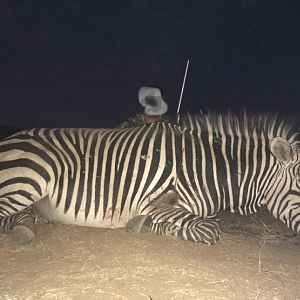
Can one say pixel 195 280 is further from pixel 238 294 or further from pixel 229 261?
pixel 229 261

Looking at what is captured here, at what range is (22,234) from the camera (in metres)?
3.34

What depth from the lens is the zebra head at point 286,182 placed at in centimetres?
366

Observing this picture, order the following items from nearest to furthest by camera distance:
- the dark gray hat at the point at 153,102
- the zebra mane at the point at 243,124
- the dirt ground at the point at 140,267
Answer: the dirt ground at the point at 140,267 → the zebra mane at the point at 243,124 → the dark gray hat at the point at 153,102

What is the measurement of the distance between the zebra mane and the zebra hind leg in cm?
181

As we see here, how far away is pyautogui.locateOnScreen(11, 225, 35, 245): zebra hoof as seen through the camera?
130 inches

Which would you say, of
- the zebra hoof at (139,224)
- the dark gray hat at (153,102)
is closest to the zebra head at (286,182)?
the zebra hoof at (139,224)

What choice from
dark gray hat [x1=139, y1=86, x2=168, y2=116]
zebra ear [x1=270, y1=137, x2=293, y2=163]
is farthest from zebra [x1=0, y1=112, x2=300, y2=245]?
dark gray hat [x1=139, y1=86, x2=168, y2=116]

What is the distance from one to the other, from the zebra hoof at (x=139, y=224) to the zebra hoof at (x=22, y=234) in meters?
0.88

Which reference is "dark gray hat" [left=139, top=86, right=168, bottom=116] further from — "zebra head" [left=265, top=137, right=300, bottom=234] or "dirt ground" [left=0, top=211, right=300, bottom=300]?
"dirt ground" [left=0, top=211, right=300, bottom=300]

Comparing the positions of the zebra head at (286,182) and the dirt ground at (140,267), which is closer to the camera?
the dirt ground at (140,267)

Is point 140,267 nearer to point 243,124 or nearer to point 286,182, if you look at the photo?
point 286,182

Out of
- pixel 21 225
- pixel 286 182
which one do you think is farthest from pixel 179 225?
pixel 21 225

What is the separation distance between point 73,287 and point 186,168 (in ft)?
6.04

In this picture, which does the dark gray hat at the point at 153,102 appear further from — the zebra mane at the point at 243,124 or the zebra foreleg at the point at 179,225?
the zebra foreleg at the point at 179,225
